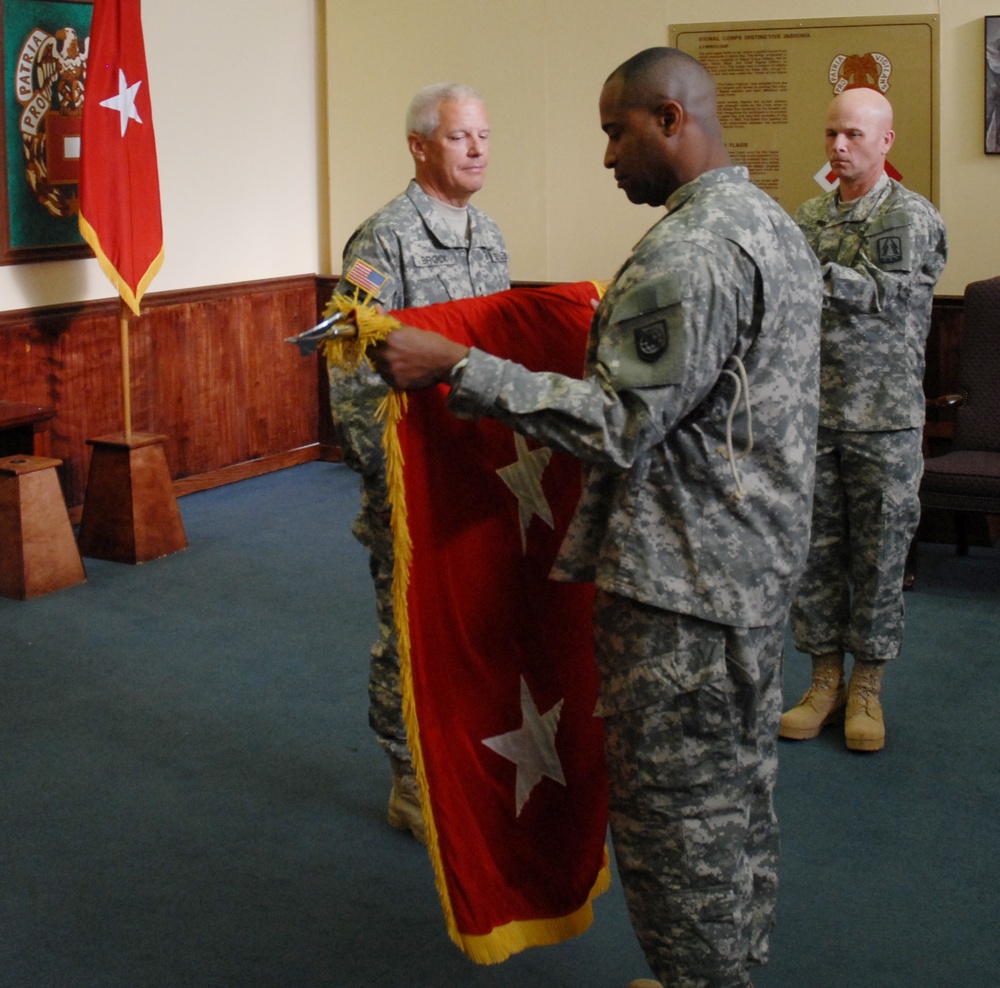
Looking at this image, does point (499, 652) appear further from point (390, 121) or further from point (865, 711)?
point (390, 121)

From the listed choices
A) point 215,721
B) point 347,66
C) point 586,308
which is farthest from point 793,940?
point 347,66

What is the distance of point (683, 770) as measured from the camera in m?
1.81

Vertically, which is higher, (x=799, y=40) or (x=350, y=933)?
(x=799, y=40)

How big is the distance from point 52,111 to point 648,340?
410cm

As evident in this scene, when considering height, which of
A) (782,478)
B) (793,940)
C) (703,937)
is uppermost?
(782,478)

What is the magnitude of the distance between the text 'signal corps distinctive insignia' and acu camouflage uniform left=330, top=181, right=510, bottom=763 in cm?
285

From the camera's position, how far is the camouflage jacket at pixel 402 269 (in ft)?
7.93

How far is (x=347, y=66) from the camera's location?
6.36 m

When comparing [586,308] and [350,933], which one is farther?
[350,933]

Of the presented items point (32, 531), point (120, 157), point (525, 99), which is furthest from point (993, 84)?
point (32, 531)

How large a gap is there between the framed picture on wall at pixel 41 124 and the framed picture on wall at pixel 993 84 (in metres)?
3.61

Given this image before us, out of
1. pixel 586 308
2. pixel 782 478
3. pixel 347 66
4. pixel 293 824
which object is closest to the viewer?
pixel 782 478

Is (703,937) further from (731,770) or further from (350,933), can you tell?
(350,933)

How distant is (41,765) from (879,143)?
2610 mm
